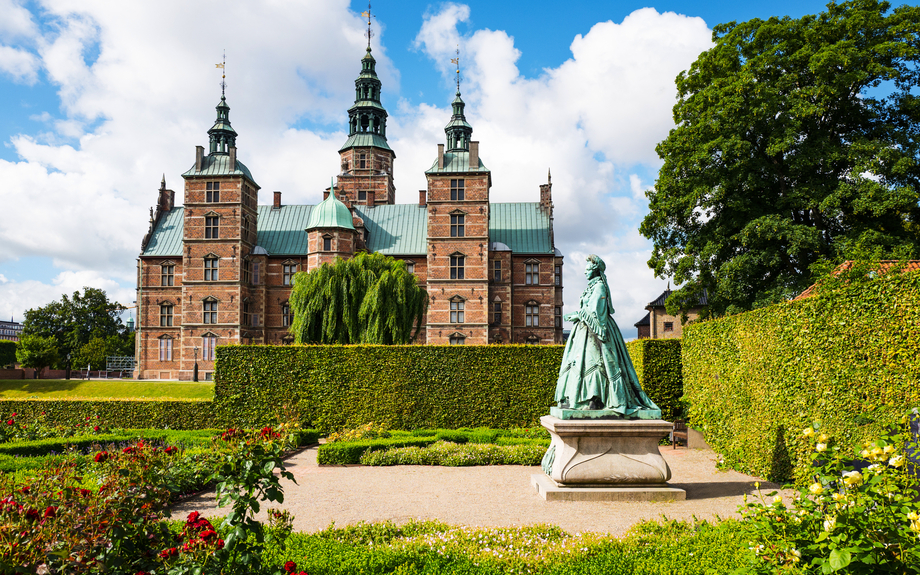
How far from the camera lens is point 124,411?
1581cm

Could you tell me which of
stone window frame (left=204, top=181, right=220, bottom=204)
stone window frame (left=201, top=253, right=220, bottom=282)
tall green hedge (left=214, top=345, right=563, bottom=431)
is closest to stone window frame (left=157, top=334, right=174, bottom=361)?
stone window frame (left=201, top=253, right=220, bottom=282)

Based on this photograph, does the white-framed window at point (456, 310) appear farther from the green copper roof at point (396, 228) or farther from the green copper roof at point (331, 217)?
the green copper roof at point (331, 217)

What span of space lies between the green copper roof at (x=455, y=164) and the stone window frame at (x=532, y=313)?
9.01 metres

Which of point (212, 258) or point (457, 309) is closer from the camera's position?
point (457, 309)

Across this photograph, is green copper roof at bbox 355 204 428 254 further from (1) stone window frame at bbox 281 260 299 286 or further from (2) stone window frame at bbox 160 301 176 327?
(2) stone window frame at bbox 160 301 176 327

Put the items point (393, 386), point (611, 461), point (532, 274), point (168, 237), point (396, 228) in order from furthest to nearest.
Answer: point (396, 228)
point (168, 237)
point (532, 274)
point (393, 386)
point (611, 461)

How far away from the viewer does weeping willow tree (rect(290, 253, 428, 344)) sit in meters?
23.8

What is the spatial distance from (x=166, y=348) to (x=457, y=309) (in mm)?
19116

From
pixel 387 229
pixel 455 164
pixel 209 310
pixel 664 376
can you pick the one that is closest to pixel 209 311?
pixel 209 310

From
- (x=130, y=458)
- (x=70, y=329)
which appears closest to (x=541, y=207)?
(x=130, y=458)

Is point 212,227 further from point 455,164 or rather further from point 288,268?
point 455,164

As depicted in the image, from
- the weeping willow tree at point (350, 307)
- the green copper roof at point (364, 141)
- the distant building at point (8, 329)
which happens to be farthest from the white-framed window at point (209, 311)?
the distant building at point (8, 329)

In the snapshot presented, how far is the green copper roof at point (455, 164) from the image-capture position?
34.8 metres

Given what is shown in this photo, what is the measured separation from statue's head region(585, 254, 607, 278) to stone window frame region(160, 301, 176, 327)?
117 ft
